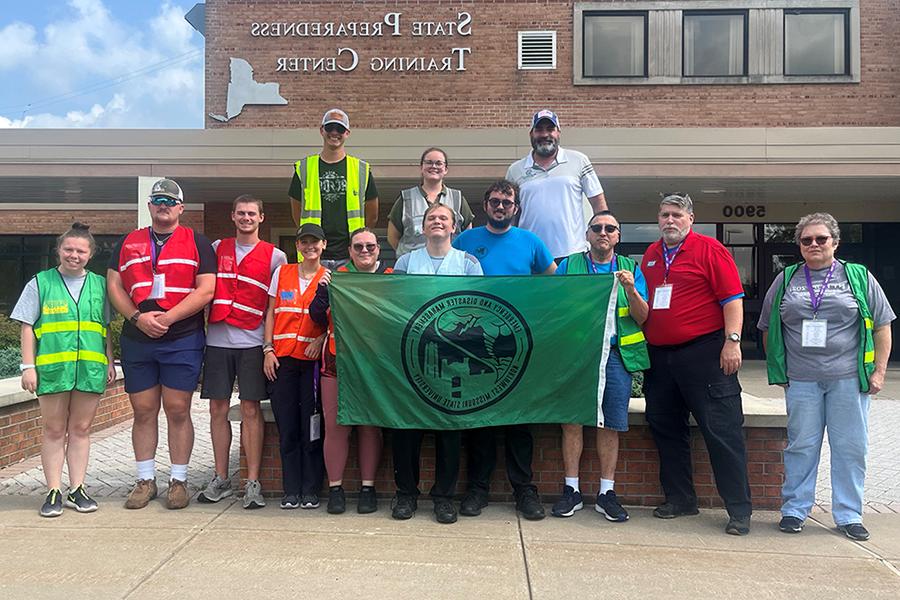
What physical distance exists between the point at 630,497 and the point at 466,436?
1.23 m

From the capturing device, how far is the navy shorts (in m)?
4.91

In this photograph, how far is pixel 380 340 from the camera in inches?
190

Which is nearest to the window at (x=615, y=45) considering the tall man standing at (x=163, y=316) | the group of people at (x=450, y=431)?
the group of people at (x=450, y=431)

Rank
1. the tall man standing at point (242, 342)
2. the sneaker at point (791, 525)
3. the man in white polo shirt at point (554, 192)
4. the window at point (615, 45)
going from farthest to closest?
1. the window at point (615, 45)
2. the man in white polo shirt at point (554, 192)
3. the tall man standing at point (242, 342)
4. the sneaker at point (791, 525)

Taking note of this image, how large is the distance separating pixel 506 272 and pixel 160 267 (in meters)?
2.37

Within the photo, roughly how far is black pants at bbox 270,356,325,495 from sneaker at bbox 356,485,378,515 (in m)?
0.35

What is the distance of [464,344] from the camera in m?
4.81

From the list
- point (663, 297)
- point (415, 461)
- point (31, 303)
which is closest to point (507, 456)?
point (415, 461)

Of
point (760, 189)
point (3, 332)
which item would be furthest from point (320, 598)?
point (760, 189)

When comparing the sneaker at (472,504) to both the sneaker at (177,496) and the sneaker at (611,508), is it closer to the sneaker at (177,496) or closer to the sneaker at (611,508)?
the sneaker at (611,508)

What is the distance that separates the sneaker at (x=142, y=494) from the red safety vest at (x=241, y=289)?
4.07ft

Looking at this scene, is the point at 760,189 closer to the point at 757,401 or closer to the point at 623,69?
the point at 623,69

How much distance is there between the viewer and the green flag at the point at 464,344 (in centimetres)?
479

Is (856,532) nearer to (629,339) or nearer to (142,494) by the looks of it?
(629,339)
